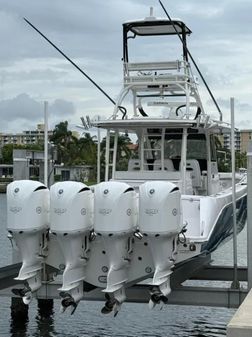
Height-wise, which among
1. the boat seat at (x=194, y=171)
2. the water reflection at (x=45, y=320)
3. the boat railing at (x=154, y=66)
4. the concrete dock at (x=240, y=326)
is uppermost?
the boat railing at (x=154, y=66)

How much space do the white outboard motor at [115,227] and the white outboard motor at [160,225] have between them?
7.0 inches

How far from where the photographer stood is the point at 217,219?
31.2 feet

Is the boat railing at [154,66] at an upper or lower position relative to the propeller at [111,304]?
upper

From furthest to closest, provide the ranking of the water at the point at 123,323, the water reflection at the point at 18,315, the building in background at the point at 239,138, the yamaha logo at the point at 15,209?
1. the water reflection at the point at 18,315
2. the building in background at the point at 239,138
3. the water at the point at 123,323
4. the yamaha logo at the point at 15,209

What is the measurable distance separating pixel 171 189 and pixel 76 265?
5.12ft

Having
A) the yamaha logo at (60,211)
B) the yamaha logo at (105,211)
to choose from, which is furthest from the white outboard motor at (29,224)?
the yamaha logo at (105,211)

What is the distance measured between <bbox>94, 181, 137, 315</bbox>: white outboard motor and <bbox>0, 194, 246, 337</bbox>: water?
4.13m

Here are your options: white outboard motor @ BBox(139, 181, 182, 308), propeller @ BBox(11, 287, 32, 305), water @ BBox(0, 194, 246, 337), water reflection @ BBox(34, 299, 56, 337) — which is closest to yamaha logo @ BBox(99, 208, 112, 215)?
white outboard motor @ BBox(139, 181, 182, 308)

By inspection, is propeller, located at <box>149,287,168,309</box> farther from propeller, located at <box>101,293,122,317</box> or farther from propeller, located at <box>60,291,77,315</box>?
propeller, located at <box>60,291,77,315</box>

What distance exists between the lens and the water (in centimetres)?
1259

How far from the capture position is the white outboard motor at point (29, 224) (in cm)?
847

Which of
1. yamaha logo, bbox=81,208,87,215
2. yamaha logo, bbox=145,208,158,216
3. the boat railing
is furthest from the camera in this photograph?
the boat railing

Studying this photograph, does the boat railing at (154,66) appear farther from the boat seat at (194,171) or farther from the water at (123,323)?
the water at (123,323)

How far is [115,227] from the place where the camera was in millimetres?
8148
